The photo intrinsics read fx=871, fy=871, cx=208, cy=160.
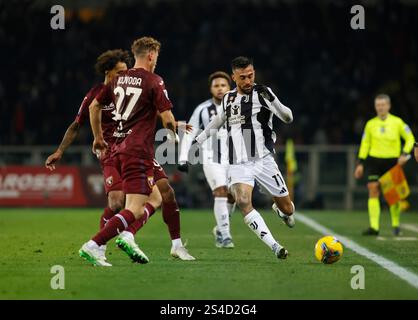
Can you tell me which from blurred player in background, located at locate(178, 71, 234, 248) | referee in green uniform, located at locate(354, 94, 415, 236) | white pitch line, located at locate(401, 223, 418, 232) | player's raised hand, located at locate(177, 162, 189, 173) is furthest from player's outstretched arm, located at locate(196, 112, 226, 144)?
white pitch line, located at locate(401, 223, 418, 232)

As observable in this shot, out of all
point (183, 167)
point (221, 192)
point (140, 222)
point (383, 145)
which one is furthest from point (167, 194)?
point (383, 145)

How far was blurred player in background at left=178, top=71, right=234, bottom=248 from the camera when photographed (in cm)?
1150

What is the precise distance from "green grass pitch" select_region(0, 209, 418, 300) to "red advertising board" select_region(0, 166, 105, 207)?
835 cm

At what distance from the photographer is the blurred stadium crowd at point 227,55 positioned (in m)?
24.5

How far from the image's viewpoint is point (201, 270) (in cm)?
839

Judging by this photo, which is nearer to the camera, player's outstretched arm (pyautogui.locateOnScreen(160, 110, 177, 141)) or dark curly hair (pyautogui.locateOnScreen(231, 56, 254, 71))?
player's outstretched arm (pyautogui.locateOnScreen(160, 110, 177, 141))

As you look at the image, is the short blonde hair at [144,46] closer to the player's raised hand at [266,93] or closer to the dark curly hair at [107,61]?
the dark curly hair at [107,61]

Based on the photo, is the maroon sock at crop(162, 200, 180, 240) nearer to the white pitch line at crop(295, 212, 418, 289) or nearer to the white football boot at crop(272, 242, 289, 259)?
the white football boot at crop(272, 242, 289, 259)

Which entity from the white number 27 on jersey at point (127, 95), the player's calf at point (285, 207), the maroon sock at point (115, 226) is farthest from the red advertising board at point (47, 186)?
the maroon sock at point (115, 226)

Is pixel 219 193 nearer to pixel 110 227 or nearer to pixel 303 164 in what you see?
pixel 110 227

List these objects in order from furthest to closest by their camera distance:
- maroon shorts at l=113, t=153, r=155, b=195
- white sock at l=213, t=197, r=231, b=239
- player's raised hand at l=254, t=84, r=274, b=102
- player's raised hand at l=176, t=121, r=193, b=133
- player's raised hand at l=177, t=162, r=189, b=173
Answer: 1. white sock at l=213, t=197, r=231, b=239
2. player's raised hand at l=177, t=162, r=189, b=173
3. player's raised hand at l=254, t=84, r=274, b=102
4. player's raised hand at l=176, t=121, r=193, b=133
5. maroon shorts at l=113, t=153, r=155, b=195

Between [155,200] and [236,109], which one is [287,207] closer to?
[236,109]

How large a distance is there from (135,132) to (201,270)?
4.90 feet

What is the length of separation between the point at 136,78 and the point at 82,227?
7.15 meters
